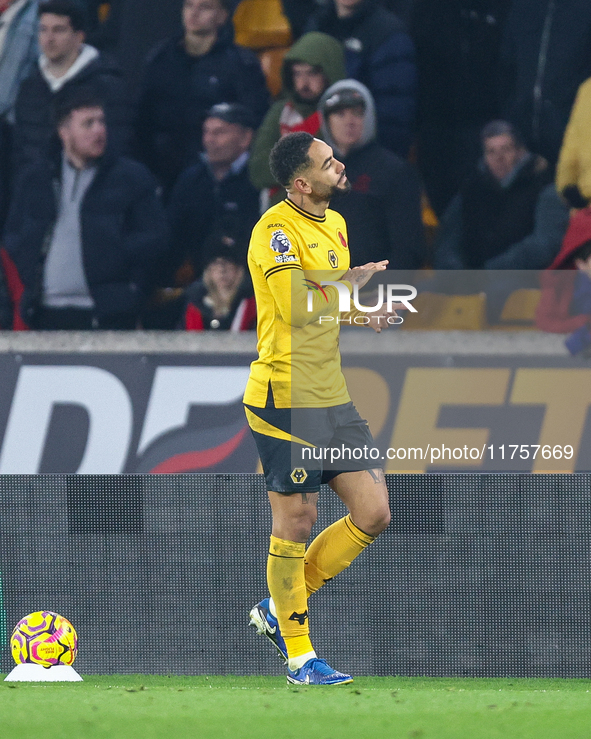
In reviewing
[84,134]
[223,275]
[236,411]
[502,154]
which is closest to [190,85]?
[84,134]

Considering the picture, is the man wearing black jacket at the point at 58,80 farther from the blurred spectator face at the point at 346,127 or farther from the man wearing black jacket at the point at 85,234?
the blurred spectator face at the point at 346,127

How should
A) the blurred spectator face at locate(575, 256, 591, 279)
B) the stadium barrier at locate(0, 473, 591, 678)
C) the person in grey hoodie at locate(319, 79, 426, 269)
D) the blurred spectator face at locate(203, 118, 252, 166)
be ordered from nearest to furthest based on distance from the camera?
the stadium barrier at locate(0, 473, 591, 678) → the blurred spectator face at locate(575, 256, 591, 279) → the person in grey hoodie at locate(319, 79, 426, 269) → the blurred spectator face at locate(203, 118, 252, 166)

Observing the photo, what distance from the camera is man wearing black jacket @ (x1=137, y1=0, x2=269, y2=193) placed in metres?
6.88

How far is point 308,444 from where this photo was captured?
157 inches

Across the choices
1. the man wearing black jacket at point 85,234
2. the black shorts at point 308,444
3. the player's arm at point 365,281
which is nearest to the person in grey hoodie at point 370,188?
the man wearing black jacket at point 85,234

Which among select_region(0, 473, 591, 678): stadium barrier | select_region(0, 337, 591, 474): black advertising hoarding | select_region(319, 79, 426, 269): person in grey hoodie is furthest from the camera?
select_region(319, 79, 426, 269): person in grey hoodie

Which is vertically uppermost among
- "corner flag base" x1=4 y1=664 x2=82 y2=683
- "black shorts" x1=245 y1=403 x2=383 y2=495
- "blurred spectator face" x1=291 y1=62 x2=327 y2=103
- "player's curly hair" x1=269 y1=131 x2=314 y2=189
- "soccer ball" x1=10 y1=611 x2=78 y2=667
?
"blurred spectator face" x1=291 y1=62 x2=327 y2=103

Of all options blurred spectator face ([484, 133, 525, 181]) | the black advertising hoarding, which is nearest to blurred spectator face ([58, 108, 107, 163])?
the black advertising hoarding

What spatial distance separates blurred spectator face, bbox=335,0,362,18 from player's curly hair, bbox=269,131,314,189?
289cm

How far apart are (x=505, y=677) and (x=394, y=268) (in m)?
2.25

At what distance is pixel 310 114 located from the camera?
671cm

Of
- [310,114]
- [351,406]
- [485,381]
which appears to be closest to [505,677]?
[485,381]

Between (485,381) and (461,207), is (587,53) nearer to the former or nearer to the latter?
(461,207)

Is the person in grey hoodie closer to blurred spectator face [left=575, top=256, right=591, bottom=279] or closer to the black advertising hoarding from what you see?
the black advertising hoarding
